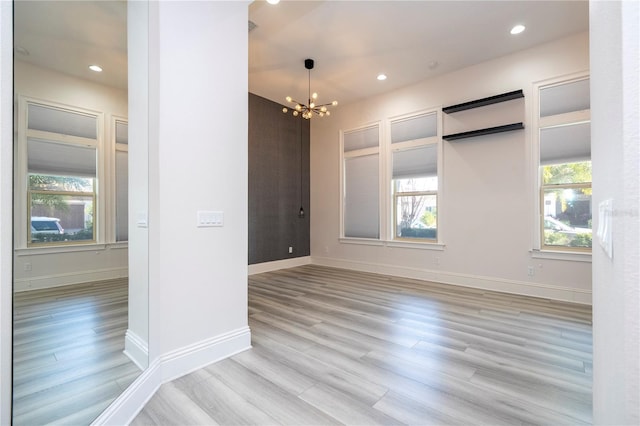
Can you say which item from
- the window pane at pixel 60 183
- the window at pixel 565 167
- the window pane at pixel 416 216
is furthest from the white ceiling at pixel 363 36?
the window pane at pixel 416 216

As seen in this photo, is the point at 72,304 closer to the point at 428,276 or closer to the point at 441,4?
the point at 441,4

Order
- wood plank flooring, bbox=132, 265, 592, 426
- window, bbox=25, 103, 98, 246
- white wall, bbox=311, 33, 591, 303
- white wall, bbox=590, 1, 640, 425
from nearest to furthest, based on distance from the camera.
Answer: white wall, bbox=590, 1, 640, 425 < window, bbox=25, 103, 98, 246 < wood plank flooring, bbox=132, 265, 592, 426 < white wall, bbox=311, 33, 591, 303

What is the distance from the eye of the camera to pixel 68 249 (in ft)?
4.84

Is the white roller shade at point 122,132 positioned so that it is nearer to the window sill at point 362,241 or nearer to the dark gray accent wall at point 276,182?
the dark gray accent wall at point 276,182

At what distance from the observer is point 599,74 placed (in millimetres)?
781

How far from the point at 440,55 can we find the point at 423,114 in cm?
108

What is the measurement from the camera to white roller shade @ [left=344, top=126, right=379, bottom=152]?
19.8ft

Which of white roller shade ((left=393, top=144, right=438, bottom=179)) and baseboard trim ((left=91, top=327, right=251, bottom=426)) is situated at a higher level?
white roller shade ((left=393, top=144, right=438, bottom=179))

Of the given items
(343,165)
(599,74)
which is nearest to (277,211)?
(343,165)

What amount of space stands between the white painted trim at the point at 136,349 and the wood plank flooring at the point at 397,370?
0.80 ft

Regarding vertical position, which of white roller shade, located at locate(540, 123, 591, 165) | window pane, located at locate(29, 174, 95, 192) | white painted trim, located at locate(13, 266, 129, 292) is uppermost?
white roller shade, located at locate(540, 123, 591, 165)

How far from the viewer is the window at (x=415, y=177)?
17.2 ft

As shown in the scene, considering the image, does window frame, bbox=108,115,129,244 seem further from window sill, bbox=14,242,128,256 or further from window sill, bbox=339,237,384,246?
window sill, bbox=339,237,384,246

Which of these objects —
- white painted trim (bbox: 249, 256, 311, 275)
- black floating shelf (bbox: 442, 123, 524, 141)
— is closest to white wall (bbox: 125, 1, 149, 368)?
white painted trim (bbox: 249, 256, 311, 275)
